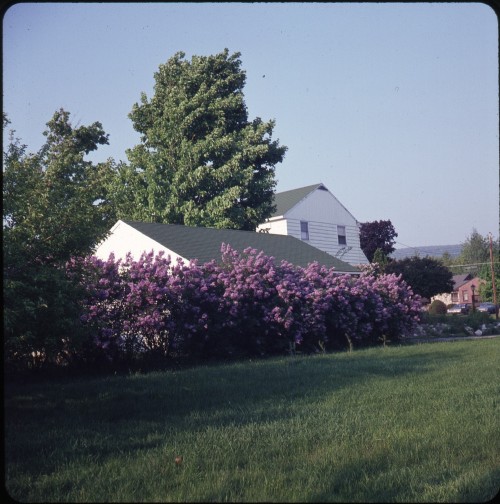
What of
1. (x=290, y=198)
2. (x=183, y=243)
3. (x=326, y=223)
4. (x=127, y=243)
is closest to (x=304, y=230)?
(x=326, y=223)

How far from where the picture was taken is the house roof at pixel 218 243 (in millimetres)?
16734

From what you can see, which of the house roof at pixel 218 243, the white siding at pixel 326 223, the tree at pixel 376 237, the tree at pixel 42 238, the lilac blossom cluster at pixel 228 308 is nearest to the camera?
the tree at pixel 42 238

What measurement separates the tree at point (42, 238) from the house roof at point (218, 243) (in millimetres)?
7872

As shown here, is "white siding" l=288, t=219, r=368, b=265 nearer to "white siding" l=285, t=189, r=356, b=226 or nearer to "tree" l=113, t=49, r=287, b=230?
"white siding" l=285, t=189, r=356, b=226

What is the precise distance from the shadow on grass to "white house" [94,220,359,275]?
19.0 ft

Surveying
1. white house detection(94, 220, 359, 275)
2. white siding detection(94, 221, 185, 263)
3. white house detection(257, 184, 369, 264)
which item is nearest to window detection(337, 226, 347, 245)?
white house detection(257, 184, 369, 264)

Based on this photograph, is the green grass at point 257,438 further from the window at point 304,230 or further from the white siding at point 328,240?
the window at point 304,230

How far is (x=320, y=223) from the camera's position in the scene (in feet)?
103

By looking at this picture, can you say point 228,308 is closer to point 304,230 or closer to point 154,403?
point 154,403

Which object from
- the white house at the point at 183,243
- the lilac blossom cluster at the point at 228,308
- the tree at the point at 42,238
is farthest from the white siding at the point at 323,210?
the tree at the point at 42,238

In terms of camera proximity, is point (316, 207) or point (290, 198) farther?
point (290, 198)

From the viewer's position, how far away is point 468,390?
A: 8.05 meters

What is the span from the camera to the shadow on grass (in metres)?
5.36

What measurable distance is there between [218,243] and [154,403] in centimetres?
1103
